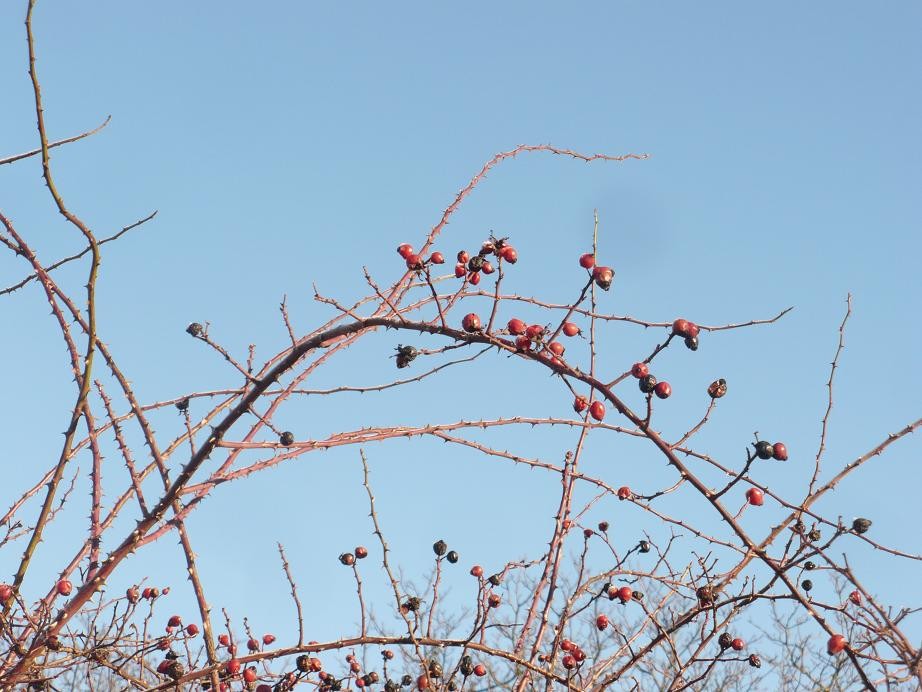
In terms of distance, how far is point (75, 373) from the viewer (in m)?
2.73

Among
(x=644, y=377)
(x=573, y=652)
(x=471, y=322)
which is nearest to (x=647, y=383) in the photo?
(x=644, y=377)

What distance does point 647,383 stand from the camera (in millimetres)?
2316

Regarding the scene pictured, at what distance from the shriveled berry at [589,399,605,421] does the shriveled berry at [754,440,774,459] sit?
0.50m

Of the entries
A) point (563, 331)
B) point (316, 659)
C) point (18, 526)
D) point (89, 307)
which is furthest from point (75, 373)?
point (563, 331)

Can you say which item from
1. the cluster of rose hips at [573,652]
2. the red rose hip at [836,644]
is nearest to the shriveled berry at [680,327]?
the red rose hip at [836,644]

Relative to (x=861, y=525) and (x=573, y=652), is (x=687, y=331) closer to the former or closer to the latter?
(x=861, y=525)

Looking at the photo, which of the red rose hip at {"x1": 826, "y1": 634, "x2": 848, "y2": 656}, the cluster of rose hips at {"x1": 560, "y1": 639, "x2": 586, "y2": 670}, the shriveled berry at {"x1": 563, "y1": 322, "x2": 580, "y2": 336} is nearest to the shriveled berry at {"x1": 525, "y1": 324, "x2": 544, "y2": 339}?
the shriveled berry at {"x1": 563, "y1": 322, "x2": 580, "y2": 336}

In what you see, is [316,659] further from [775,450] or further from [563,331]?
[775,450]

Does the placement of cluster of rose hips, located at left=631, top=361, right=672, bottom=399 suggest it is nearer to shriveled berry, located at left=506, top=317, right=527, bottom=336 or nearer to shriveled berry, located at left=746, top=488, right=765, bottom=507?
shriveled berry, located at left=506, top=317, right=527, bottom=336

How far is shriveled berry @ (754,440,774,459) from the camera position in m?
2.43

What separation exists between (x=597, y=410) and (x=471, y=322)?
0.71 metres

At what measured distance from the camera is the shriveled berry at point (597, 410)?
9.26 ft

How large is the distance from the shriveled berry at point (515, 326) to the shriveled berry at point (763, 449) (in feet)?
2.07

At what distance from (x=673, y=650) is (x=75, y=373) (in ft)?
6.19
